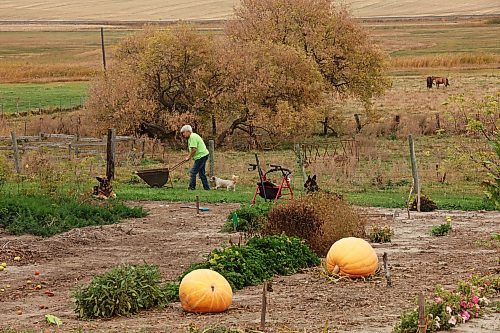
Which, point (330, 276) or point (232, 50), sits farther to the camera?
point (232, 50)

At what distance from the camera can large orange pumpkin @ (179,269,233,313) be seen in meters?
11.1

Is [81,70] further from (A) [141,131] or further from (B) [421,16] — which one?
(B) [421,16]

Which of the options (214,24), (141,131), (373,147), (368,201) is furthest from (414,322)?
(214,24)

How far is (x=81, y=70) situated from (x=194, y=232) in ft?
201

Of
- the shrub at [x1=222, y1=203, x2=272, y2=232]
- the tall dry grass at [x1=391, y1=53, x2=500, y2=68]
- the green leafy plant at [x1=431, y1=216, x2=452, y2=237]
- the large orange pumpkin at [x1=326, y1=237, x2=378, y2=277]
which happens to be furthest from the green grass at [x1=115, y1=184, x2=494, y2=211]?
the tall dry grass at [x1=391, y1=53, x2=500, y2=68]

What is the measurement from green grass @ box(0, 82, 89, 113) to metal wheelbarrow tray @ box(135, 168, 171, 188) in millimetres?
25810

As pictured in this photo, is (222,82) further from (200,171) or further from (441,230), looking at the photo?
(441,230)

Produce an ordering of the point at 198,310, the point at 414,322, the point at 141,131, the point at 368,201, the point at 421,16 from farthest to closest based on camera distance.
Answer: the point at 421,16, the point at 141,131, the point at 368,201, the point at 198,310, the point at 414,322

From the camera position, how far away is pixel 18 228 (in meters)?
17.3

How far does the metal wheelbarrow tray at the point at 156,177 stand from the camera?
25.9 m

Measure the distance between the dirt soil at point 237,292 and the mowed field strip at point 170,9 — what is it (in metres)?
113

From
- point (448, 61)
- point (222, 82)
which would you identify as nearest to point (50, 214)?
point (222, 82)

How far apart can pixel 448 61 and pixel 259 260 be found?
69.3 meters

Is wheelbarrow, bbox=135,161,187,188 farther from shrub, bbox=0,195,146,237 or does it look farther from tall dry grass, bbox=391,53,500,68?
tall dry grass, bbox=391,53,500,68
